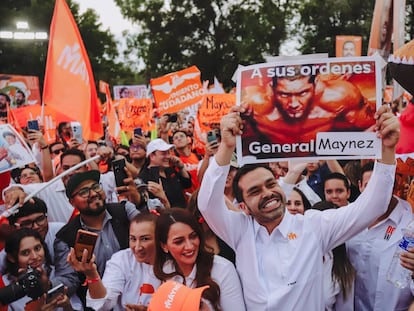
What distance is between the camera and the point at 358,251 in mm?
3131

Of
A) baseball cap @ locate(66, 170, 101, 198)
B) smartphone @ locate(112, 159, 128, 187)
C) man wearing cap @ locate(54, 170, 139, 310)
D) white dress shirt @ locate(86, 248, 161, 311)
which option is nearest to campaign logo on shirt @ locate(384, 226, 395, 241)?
white dress shirt @ locate(86, 248, 161, 311)

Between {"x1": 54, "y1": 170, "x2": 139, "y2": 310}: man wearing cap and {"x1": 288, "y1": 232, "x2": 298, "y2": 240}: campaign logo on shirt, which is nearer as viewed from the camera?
{"x1": 288, "y1": 232, "x2": 298, "y2": 240}: campaign logo on shirt

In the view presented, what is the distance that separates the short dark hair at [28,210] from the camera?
3.93 m

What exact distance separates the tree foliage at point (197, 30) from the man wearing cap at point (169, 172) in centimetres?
2853

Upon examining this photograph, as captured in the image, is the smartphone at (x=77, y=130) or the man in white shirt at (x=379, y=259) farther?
the smartphone at (x=77, y=130)

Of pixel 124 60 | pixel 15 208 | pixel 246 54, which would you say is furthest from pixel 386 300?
pixel 124 60

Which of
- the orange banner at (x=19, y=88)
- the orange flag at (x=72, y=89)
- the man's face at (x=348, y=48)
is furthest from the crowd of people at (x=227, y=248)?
the orange banner at (x=19, y=88)

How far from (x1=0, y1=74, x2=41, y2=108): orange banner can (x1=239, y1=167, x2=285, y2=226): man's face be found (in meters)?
13.7

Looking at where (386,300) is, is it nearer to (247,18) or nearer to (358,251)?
(358,251)

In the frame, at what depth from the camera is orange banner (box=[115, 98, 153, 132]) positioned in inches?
401

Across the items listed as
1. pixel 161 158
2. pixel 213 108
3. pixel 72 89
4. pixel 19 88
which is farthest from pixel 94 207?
pixel 19 88

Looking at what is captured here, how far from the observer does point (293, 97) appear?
2703mm

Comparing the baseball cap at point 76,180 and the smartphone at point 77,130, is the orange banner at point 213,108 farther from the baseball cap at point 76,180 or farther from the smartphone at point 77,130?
the baseball cap at point 76,180

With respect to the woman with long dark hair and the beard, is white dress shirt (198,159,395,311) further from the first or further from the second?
the beard
